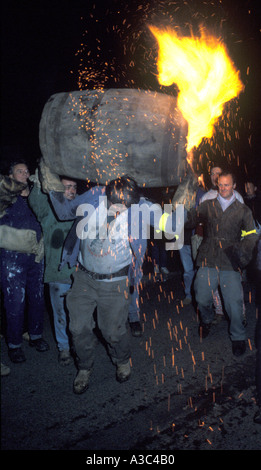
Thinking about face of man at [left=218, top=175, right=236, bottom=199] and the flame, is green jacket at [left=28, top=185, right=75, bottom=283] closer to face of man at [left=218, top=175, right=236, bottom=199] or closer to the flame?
the flame

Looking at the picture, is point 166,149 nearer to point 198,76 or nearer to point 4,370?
point 198,76

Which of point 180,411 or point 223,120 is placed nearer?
point 180,411

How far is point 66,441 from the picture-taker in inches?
100

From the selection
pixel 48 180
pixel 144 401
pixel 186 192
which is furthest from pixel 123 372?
pixel 48 180

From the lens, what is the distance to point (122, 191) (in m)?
3.10

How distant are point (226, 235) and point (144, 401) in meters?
2.14

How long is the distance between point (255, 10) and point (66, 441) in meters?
12.7

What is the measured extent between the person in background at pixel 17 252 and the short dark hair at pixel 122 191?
1.08 metres

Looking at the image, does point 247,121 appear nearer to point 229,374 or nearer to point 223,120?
point 223,120

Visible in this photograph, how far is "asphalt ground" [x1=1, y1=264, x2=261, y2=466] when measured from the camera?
100 inches

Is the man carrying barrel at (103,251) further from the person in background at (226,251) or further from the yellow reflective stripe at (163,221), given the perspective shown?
the person in background at (226,251)

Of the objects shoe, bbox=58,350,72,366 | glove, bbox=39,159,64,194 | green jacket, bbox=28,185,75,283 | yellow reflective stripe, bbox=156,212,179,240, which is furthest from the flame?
shoe, bbox=58,350,72,366

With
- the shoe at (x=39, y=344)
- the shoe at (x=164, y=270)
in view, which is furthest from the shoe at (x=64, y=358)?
the shoe at (x=164, y=270)
